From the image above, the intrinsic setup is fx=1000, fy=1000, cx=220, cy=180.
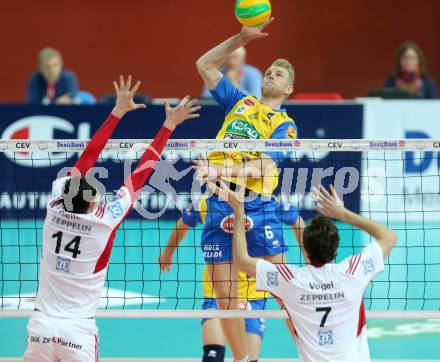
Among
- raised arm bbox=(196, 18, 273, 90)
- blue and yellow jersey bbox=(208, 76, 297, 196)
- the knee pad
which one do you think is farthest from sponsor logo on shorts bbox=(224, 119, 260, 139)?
the knee pad

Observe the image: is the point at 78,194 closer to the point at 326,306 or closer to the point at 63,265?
the point at 63,265

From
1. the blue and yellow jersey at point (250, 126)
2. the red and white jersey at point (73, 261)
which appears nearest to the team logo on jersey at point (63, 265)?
the red and white jersey at point (73, 261)

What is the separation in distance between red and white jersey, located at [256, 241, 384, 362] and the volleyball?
2.53 m

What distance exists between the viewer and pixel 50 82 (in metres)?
15.9

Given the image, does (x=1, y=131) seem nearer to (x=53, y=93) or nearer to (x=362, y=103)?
(x=53, y=93)

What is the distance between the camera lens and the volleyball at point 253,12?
7.73 metres

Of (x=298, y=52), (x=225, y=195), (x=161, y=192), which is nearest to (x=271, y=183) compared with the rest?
(x=225, y=195)

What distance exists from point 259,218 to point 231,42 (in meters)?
1.40

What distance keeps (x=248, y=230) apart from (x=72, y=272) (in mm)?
2053

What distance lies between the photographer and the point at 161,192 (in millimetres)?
14289

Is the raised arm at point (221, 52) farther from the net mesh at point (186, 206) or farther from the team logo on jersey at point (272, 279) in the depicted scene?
the net mesh at point (186, 206)

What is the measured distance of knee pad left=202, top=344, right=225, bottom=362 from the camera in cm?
782

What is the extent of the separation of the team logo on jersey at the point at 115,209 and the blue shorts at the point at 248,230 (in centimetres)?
157

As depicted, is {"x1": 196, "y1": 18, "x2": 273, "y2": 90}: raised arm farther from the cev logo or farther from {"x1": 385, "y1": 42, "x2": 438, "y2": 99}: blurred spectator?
{"x1": 385, "y1": 42, "x2": 438, "y2": 99}: blurred spectator
